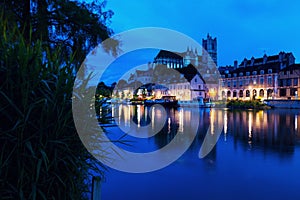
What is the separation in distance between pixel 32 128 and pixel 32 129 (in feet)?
0.03

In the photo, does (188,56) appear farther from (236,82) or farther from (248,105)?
(248,105)

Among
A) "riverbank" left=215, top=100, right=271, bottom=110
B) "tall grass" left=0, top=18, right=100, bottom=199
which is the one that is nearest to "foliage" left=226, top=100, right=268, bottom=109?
"riverbank" left=215, top=100, right=271, bottom=110

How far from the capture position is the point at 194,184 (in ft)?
16.8

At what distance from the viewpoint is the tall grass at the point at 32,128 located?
2.20 metres

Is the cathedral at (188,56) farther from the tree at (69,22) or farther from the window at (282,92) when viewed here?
the tree at (69,22)

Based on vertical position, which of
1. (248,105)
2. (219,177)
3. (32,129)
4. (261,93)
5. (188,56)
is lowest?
(219,177)

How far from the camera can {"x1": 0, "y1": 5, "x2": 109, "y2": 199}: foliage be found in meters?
2.20

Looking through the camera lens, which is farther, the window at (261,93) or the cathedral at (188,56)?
the cathedral at (188,56)

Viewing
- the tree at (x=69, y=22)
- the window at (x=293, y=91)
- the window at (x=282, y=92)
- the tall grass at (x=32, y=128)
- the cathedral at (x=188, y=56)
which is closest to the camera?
the tall grass at (x=32, y=128)

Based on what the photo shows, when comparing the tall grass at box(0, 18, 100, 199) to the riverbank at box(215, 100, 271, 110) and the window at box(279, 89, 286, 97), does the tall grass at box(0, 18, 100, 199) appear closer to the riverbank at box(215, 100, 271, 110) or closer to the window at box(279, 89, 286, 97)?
the riverbank at box(215, 100, 271, 110)

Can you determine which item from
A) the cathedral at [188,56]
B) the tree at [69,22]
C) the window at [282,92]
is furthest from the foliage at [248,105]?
the cathedral at [188,56]

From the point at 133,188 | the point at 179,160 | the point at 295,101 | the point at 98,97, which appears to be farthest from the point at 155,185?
the point at 295,101

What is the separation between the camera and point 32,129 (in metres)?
2.30

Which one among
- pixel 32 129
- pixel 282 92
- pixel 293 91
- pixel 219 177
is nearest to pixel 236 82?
pixel 282 92
